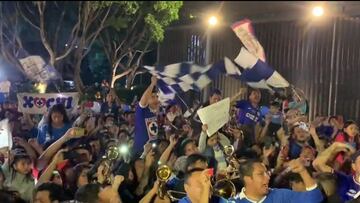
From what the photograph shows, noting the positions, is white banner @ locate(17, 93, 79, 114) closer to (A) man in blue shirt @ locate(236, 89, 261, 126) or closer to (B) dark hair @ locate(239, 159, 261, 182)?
(A) man in blue shirt @ locate(236, 89, 261, 126)

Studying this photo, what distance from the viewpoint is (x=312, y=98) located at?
10.1 m

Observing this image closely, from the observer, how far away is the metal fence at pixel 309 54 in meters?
9.57

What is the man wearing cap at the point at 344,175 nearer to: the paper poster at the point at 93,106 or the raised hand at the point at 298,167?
the raised hand at the point at 298,167

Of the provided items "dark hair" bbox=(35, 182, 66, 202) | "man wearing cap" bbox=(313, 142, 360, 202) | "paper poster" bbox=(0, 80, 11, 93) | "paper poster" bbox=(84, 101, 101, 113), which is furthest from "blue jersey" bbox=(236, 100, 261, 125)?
"paper poster" bbox=(0, 80, 11, 93)

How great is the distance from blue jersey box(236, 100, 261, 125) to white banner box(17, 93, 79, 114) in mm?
2838

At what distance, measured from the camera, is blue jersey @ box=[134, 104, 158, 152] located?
5879 millimetres

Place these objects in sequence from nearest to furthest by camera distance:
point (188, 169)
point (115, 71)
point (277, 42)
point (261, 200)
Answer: point (261, 200), point (188, 169), point (277, 42), point (115, 71)

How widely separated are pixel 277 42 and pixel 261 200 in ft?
25.1

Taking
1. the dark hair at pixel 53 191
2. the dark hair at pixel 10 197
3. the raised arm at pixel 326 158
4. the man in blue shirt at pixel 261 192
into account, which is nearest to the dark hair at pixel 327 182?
the raised arm at pixel 326 158

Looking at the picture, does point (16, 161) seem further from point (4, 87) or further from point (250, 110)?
point (4, 87)

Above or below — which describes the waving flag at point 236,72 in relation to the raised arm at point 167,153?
above

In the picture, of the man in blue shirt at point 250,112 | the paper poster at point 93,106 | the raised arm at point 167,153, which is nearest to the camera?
the raised arm at point 167,153

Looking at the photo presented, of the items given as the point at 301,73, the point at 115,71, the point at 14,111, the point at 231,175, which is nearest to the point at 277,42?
the point at 301,73

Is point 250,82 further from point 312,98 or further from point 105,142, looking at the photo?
point 312,98
